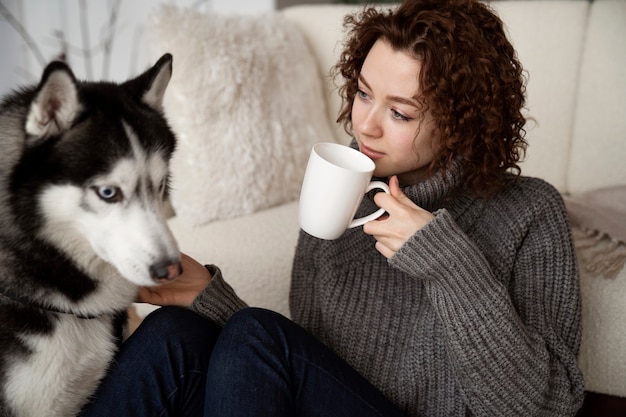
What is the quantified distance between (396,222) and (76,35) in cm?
250

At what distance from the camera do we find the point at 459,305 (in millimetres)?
908

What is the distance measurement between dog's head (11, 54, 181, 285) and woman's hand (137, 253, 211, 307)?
23 centimetres

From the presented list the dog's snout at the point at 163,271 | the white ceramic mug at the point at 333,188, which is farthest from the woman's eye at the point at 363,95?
the dog's snout at the point at 163,271

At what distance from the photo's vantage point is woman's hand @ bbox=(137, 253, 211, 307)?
1.03 meters

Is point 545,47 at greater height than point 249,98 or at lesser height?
greater

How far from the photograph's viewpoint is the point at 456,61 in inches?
38.0

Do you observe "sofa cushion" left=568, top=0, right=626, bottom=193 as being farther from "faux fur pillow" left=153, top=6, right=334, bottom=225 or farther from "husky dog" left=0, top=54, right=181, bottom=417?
"husky dog" left=0, top=54, right=181, bottom=417

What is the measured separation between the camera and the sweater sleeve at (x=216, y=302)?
1.02 metres

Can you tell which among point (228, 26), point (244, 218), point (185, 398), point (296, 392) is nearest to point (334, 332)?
point (296, 392)

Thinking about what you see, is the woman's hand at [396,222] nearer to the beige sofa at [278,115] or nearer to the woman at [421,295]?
the woman at [421,295]

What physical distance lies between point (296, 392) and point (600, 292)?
729 millimetres

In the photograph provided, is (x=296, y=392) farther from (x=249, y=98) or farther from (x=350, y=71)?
(x=249, y=98)

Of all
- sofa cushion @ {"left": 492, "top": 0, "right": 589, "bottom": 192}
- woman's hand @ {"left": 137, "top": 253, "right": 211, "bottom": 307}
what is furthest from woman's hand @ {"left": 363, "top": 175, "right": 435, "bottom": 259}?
sofa cushion @ {"left": 492, "top": 0, "right": 589, "bottom": 192}

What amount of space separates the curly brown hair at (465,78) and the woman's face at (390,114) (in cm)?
2
